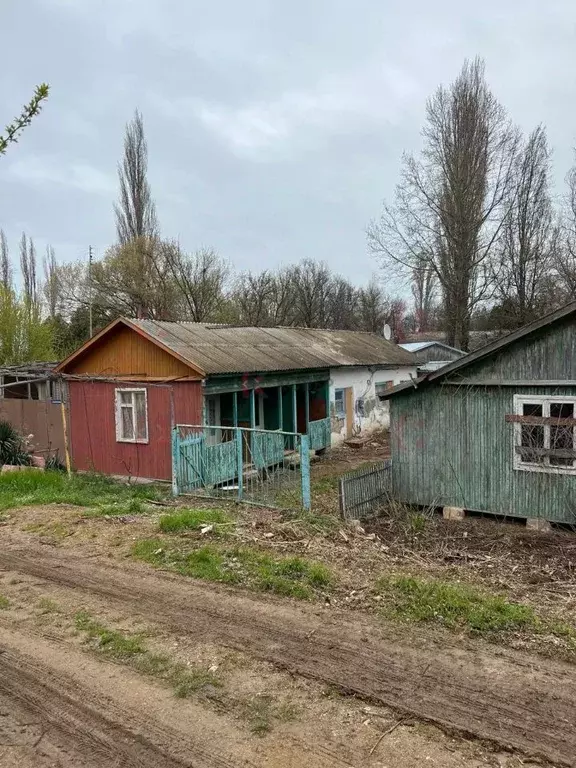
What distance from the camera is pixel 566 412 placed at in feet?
33.4

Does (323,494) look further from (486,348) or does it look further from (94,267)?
(94,267)

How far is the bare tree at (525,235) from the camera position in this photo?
34781 mm

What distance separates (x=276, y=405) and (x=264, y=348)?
208cm

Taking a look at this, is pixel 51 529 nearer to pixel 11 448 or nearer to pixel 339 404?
pixel 11 448

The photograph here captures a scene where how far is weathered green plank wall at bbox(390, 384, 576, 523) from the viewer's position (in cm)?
1027

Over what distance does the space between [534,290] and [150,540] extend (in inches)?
1276

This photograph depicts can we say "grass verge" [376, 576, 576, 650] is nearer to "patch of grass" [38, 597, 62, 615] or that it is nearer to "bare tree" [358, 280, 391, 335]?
Result: "patch of grass" [38, 597, 62, 615]

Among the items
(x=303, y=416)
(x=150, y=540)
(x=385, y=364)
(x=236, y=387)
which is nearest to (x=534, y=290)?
(x=385, y=364)

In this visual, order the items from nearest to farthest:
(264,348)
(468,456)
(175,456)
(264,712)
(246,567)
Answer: (264,712) < (246,567) < (468,456) < (175,456) < (264,348)

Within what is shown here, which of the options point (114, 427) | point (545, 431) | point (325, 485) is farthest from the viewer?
point (114, 427)

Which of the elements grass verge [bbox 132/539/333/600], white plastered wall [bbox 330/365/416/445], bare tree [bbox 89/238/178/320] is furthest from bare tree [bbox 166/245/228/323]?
grass verge [bbox 132/539/333/600]

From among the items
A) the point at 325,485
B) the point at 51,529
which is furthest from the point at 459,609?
the point at 325,485

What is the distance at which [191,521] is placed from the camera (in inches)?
351

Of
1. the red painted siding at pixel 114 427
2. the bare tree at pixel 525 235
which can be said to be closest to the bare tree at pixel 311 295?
the bare tree at pixel 525 235
